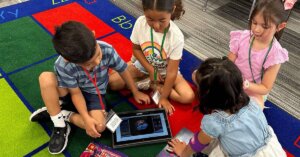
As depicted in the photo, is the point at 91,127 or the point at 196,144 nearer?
the point at 196,144

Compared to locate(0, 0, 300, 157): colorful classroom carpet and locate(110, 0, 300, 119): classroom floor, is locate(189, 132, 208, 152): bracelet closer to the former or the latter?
locate(0, 0, 300, 157): colorful classroom carpet

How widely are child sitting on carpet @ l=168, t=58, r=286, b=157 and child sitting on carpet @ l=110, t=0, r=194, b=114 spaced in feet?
1.28

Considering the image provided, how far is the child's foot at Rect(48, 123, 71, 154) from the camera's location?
4.30ft

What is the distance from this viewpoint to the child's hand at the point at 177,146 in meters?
1.32

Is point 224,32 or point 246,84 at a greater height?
point 246,84

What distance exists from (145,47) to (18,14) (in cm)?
125

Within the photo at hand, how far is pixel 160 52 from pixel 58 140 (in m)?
0.66

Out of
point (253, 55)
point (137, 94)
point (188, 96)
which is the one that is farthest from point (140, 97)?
point (253, 55)

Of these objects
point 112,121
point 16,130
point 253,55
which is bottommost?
point 16,130

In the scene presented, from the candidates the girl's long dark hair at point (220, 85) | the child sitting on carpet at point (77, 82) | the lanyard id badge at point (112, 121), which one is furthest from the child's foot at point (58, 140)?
the girl's long dark hair at point (220, 85)

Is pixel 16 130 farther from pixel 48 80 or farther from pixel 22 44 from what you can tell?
pixel 22 44

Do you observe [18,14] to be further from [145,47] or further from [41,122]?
[145,47]

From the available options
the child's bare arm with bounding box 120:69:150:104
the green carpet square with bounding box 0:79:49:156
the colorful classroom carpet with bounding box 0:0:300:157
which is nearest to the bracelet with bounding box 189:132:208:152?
the colorful classroom carpet with bounding box 0:0:300:157

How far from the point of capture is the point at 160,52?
1.43m
